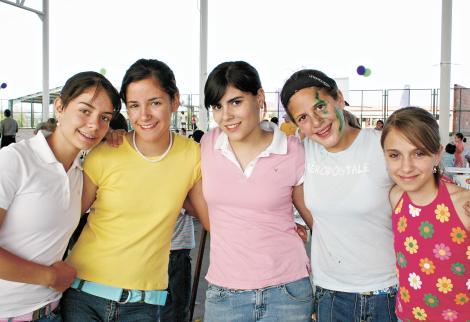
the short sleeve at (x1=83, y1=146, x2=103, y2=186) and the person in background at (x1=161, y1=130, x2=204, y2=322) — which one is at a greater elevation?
the short sleeve at (x1=83, y1=146, x2=103, y2=186)

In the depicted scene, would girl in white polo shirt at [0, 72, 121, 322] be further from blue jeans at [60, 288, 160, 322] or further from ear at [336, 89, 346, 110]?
ear at [336, 89, 346, 110]

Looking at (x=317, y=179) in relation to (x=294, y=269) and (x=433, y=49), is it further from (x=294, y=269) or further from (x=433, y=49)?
(x=433, y=49)

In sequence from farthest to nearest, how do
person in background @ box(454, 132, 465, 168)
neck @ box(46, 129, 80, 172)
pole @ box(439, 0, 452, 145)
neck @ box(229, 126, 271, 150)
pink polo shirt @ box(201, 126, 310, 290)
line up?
pole @ box(439, 0, 452, 145) → person in background @ box(454, 132, 465, 168) → neck @ box(229, 126, 271, 150) → pink polo shirt @ box(201, 126, 310, 290) → neck @ box(46, 129, 80, 172)

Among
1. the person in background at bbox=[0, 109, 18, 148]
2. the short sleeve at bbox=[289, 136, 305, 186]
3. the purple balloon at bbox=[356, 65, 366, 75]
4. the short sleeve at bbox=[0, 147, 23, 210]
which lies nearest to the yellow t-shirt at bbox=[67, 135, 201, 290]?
the short sleeve at bbox=[0, 147, 23, 210]

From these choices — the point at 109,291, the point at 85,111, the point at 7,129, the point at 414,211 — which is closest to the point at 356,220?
the point at 414,211

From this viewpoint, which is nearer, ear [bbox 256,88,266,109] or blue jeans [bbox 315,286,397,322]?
blue jeans [bbox 315,286,397,322]

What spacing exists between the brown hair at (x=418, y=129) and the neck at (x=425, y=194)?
0.09ft

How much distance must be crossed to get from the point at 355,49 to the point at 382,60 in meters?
1.01

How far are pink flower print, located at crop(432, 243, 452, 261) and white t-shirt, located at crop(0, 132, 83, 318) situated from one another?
4.04 feet

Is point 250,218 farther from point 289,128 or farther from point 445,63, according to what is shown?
point 445,63

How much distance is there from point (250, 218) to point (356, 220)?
38 centimetres

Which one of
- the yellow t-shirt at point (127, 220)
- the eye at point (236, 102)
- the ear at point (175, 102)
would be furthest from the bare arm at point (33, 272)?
the eye at point (236, 102)

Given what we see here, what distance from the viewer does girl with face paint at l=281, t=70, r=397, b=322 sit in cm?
163

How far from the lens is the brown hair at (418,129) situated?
4.99 ft
